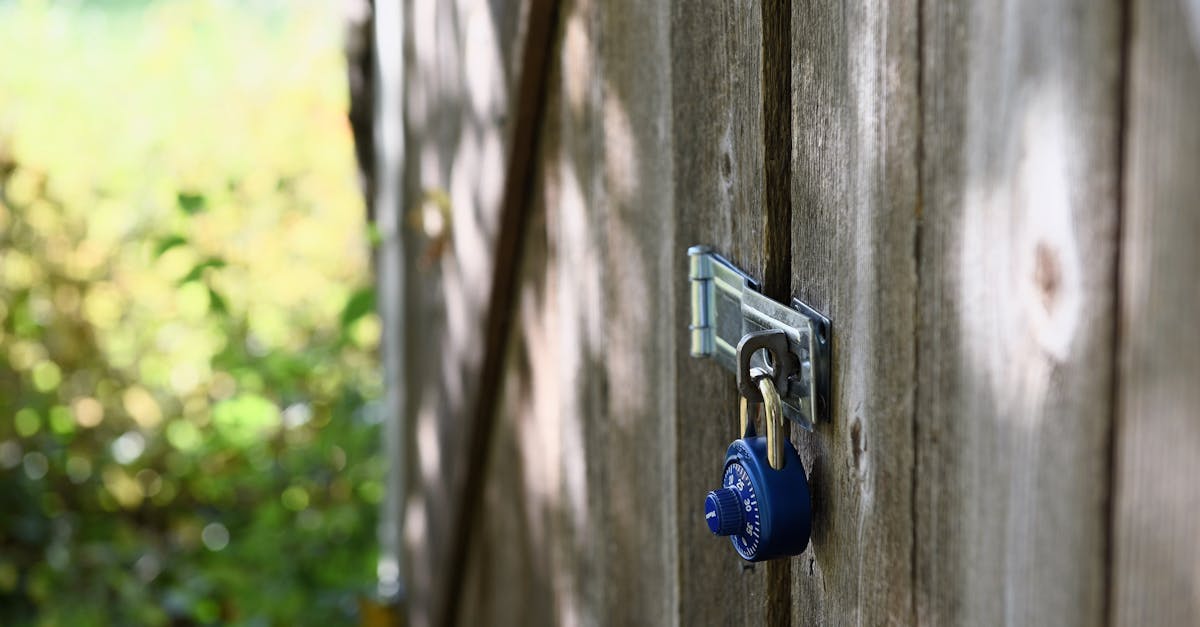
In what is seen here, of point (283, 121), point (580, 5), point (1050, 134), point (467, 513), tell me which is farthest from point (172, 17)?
point (1050, 134)

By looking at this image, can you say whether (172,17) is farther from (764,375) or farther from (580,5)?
(764,375)

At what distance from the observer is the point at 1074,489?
68cm

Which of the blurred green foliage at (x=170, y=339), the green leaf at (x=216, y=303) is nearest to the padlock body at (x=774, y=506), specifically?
the green leaf at (x=216, y=303)

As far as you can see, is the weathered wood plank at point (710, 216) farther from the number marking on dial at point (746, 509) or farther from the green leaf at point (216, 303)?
the green leaf at point (216, 303)

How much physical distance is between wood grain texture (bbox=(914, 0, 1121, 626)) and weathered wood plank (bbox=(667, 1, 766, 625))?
1.12ft

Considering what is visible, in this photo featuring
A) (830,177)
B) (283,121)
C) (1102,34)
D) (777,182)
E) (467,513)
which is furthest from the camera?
(283,121)

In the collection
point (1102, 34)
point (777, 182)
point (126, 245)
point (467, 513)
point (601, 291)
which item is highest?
point (1102, 34)

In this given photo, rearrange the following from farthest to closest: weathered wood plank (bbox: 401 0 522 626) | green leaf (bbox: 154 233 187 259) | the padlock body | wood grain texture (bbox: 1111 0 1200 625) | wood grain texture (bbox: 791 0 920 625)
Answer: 1. green leaf (bbox: 154 233 187 259)
2. weathered wood plank (bbox: 401 0 522 626)
3. the padlock body
4. wood grain texture (bbox: 791 0 920 625)
5. wood grain texture (bbox: 1111 0 1200 625)

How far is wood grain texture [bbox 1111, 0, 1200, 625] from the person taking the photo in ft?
1.93

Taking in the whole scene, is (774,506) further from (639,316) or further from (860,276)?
(639,316)

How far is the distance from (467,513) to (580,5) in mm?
1361

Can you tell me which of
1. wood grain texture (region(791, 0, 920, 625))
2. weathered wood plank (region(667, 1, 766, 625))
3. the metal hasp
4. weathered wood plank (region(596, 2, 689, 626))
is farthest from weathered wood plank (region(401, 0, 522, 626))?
wood grain texture (region(791, 0, 920, 625))

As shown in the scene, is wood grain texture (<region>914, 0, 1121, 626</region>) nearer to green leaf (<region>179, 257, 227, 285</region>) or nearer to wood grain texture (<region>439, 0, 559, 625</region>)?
wood grain texture (<region>439, 0, 559, 625</region>)

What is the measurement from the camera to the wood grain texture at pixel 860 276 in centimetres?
87
